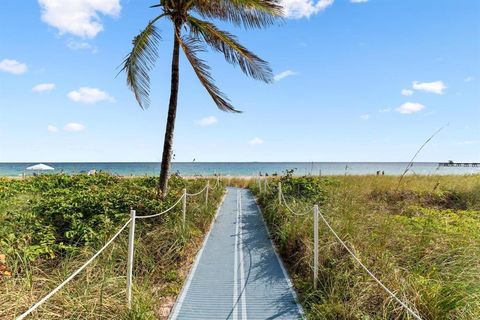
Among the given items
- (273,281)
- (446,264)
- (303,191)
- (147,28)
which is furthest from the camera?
(303,191)

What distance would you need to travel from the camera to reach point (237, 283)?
21.2 feet

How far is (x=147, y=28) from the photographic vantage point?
9797 millimetres

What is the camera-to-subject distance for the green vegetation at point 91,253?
14.9 ft

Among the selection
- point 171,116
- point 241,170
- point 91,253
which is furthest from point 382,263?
point 241,170

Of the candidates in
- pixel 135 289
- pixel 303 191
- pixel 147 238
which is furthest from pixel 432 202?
pixel 135 289

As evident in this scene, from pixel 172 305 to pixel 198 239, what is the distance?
346 cm

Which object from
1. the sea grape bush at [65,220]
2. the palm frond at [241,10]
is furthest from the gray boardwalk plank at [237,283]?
the palm frond at [241,10]

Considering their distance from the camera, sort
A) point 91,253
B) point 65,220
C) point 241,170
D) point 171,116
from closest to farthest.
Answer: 1. point 91,253
2. point 65,220
3. point 171,116
4. point 241,170

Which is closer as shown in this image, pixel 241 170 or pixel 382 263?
pixel 382 263

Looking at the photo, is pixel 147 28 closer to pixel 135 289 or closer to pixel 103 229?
pixel 103 229

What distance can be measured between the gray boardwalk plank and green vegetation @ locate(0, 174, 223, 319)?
0.30 m

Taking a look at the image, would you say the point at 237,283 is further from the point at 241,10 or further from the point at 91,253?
the point at 241,10

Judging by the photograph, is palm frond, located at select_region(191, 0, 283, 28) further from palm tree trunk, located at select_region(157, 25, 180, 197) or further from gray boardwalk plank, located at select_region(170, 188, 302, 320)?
gray boardwalk plank, located at select_region(170, 188, 302, 320)

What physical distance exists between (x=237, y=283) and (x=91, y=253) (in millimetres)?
2532
